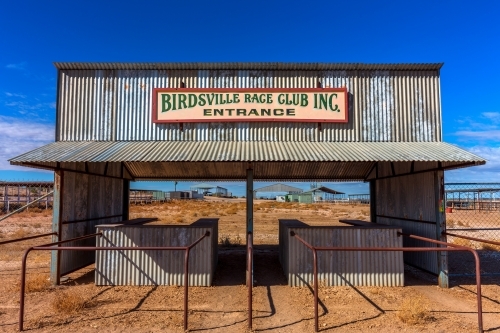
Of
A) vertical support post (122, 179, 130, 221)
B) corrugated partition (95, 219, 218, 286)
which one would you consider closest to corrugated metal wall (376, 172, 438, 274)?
corrugated partition (95, 219, 218, 286)

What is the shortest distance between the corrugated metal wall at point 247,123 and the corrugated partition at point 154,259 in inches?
103

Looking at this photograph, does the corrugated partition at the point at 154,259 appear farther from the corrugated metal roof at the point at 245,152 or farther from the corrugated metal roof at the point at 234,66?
the corrugated metal roof at the point at 234,66

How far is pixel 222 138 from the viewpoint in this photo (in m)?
9.96

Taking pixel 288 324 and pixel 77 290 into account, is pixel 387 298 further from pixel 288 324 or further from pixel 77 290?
pixel 77 290

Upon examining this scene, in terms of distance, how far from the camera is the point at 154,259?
8.90 m

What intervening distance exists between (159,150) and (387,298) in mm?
6316

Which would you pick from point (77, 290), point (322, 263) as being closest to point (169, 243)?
point (77, 290)

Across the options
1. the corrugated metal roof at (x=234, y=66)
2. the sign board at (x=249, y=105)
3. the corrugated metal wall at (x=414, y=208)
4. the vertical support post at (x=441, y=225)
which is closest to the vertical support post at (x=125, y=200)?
the sign board at (x=249, y=105)

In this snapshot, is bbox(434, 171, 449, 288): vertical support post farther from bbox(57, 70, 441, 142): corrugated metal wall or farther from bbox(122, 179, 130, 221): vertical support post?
bbox(122, 179, 130, 221): vertical support post

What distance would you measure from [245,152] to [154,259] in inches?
137

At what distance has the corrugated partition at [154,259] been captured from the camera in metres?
8.84

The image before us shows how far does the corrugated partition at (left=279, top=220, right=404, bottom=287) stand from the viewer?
884 cm

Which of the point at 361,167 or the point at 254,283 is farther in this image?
the point at 361,167

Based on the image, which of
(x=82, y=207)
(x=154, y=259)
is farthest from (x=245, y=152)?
(x=82, y=207)
